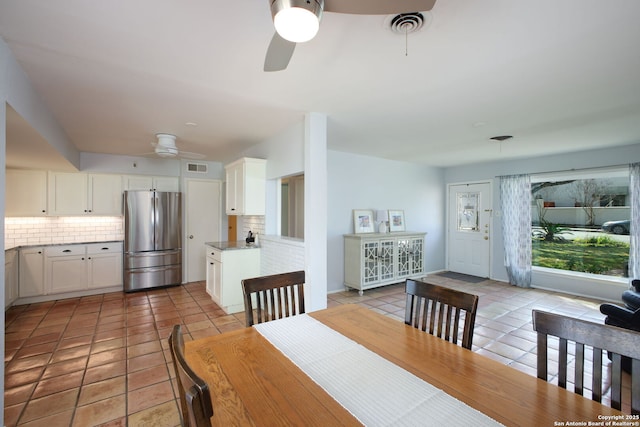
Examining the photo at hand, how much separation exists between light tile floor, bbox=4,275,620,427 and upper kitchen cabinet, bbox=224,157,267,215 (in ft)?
4.74

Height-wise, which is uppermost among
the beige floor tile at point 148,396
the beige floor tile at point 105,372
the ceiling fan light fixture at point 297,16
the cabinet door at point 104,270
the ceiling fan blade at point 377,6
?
the ceiling fan blade at point 377,6

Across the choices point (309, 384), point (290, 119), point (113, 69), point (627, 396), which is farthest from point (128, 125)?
point (627, 396)

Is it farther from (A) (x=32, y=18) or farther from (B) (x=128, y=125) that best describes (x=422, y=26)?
(B) (x=128, y=125)

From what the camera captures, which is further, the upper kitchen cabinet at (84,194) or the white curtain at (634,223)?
the upper kitchen cabinet at (84,194)

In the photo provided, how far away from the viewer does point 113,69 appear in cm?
208

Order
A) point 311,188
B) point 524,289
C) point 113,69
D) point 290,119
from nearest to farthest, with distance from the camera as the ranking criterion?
point 113,69
point 311,188
point 290,119
point 524,289

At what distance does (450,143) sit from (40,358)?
214 inches

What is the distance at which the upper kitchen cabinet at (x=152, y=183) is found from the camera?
5168 mm

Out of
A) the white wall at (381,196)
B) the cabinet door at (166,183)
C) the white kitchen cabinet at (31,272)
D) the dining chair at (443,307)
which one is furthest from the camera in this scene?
the cabinet door at (166,183)

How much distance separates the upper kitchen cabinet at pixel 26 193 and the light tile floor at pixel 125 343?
4.70ft

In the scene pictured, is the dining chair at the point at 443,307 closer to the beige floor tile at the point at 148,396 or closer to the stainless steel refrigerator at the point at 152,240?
the beige floor tile at the point at 148,396

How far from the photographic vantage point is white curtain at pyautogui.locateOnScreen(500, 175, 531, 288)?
5.30 metres

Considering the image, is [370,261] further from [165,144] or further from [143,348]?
[165,144]

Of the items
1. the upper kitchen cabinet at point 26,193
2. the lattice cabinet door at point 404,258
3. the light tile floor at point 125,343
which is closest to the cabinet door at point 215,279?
the light tile floor at point 125,343
